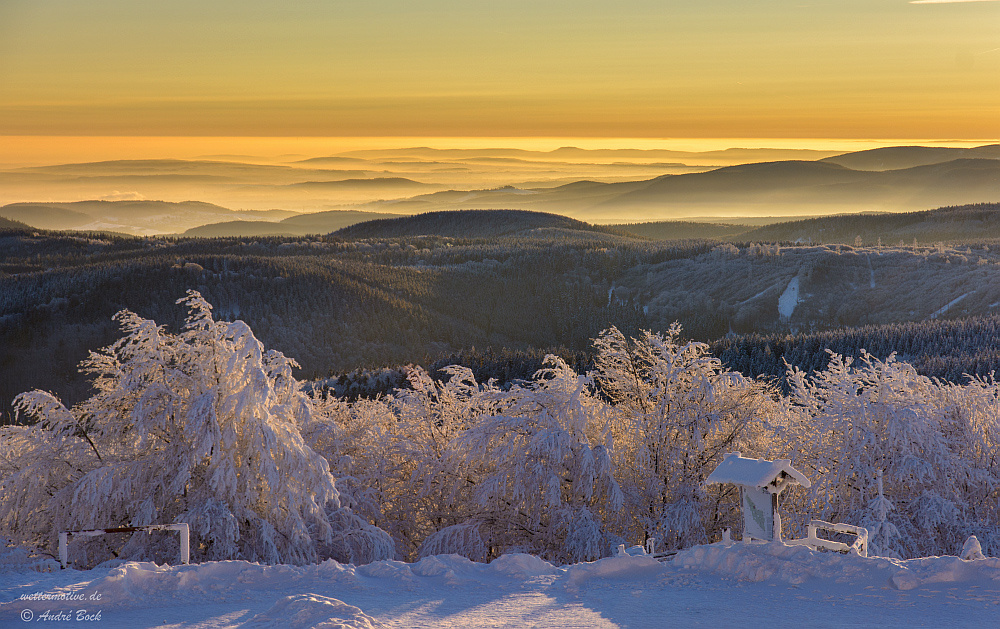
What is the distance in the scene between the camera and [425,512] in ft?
91.4

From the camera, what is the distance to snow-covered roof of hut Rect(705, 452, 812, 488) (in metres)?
16.4

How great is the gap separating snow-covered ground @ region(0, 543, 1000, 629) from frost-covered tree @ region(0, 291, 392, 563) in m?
4.73

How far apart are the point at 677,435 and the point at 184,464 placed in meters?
15.2

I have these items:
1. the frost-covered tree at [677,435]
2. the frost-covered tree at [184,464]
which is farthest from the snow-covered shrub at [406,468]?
the frost-covered tree at [677,435]

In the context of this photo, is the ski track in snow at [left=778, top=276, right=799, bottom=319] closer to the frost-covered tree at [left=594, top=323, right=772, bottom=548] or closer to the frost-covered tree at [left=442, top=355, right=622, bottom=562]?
the frost-covered tree at [left=594, top=323, right=772, bottom=548]

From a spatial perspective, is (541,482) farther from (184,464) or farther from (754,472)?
(184,464)

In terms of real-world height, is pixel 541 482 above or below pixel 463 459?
below

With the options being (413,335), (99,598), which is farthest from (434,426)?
(413,335)

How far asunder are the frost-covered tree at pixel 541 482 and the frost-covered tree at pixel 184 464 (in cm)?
375

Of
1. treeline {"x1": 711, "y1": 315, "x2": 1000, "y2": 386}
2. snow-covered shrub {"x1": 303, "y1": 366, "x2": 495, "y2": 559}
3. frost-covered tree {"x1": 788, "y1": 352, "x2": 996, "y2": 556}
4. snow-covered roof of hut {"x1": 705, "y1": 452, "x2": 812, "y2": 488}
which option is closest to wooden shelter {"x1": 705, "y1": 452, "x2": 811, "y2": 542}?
snow-covered roof of hut {"x1": 705, "y1": 452, "x2": 812, "y2": 488}

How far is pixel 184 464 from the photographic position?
2055cm

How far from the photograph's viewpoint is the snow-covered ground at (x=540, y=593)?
12688 mm

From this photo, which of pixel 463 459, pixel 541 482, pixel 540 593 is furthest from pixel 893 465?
pixel 540 593

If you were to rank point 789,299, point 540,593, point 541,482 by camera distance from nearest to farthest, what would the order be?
point 540,593
point 541,482
point 789,299
